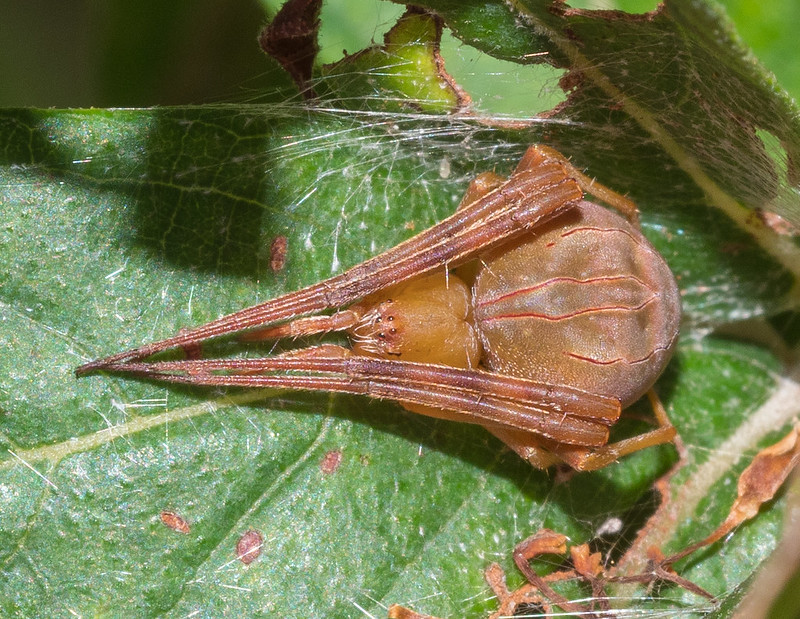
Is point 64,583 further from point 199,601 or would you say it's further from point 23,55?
point 23,55

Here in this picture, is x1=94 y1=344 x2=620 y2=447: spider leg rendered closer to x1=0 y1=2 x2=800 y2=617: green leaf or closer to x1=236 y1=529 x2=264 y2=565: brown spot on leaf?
x1=0 y1=2 x2=800 y2=617: green leaf

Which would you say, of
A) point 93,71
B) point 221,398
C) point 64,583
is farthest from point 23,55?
point 64,583

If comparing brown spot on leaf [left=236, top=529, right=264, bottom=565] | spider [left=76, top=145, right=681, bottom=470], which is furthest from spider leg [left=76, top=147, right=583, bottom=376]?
brown spot on leaf [left=236, top=529, right=264, bottom=565]

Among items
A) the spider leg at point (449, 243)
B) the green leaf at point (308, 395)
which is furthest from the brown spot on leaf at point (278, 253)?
the spider leg at point (449, 243)

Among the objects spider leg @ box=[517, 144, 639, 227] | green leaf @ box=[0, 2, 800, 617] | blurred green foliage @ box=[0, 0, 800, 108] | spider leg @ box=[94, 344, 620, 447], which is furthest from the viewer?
blurred green foliage @ box=[0, 0, 800, 108]

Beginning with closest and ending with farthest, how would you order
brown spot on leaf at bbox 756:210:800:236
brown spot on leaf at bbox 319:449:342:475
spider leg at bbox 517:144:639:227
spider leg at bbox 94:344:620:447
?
1. spider leg at bbox 94:344:620:447
2. brown spot on leaf at bbox 319:449:342:475
3. spider leg at bbox 517:144:639:227
4. brown spot on leaf at bbox 756:210:800:236

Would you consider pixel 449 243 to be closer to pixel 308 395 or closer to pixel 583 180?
pixel 583 180
